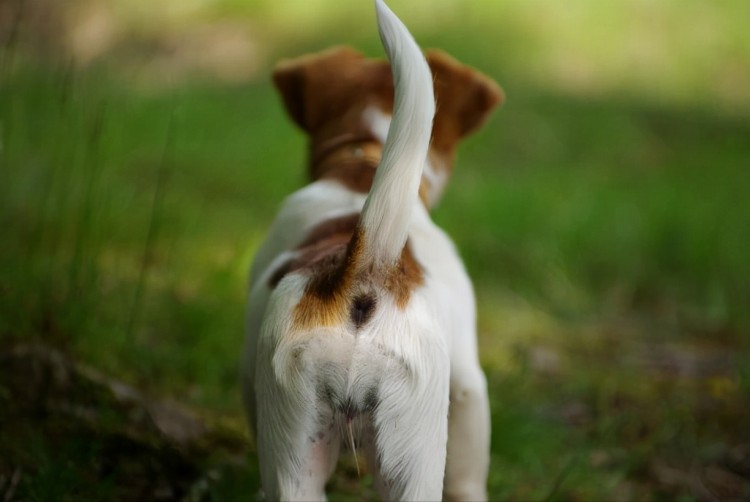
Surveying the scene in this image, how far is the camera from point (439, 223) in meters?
4.93

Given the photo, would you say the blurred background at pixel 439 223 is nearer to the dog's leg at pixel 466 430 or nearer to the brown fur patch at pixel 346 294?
the dog's leg at pixel 466 430

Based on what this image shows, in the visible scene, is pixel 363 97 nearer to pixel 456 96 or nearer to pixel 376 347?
pixel 456 96

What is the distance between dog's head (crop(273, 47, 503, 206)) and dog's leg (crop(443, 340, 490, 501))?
0.74m

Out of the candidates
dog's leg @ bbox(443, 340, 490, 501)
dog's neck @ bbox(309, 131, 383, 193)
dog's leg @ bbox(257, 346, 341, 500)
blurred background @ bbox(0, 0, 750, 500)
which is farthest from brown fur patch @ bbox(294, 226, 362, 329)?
blurred background @ bbox(0, 0, 750, 500)

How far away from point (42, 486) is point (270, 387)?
2.73 feet

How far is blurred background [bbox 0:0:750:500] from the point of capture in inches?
119

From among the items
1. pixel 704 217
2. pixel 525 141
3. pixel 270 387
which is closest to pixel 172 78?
pixel 525 141

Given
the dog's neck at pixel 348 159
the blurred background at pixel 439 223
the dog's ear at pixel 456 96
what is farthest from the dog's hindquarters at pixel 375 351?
the dog's ear at pixel 456 96

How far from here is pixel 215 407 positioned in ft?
11.2

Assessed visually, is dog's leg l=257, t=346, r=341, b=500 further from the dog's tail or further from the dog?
the dog's tail

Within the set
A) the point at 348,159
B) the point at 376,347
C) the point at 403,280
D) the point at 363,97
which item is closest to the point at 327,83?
Answer: the point at 363,97

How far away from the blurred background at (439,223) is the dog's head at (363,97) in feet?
2.04

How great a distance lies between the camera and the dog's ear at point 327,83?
311 centimetres

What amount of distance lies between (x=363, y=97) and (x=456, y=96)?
0.30 m
